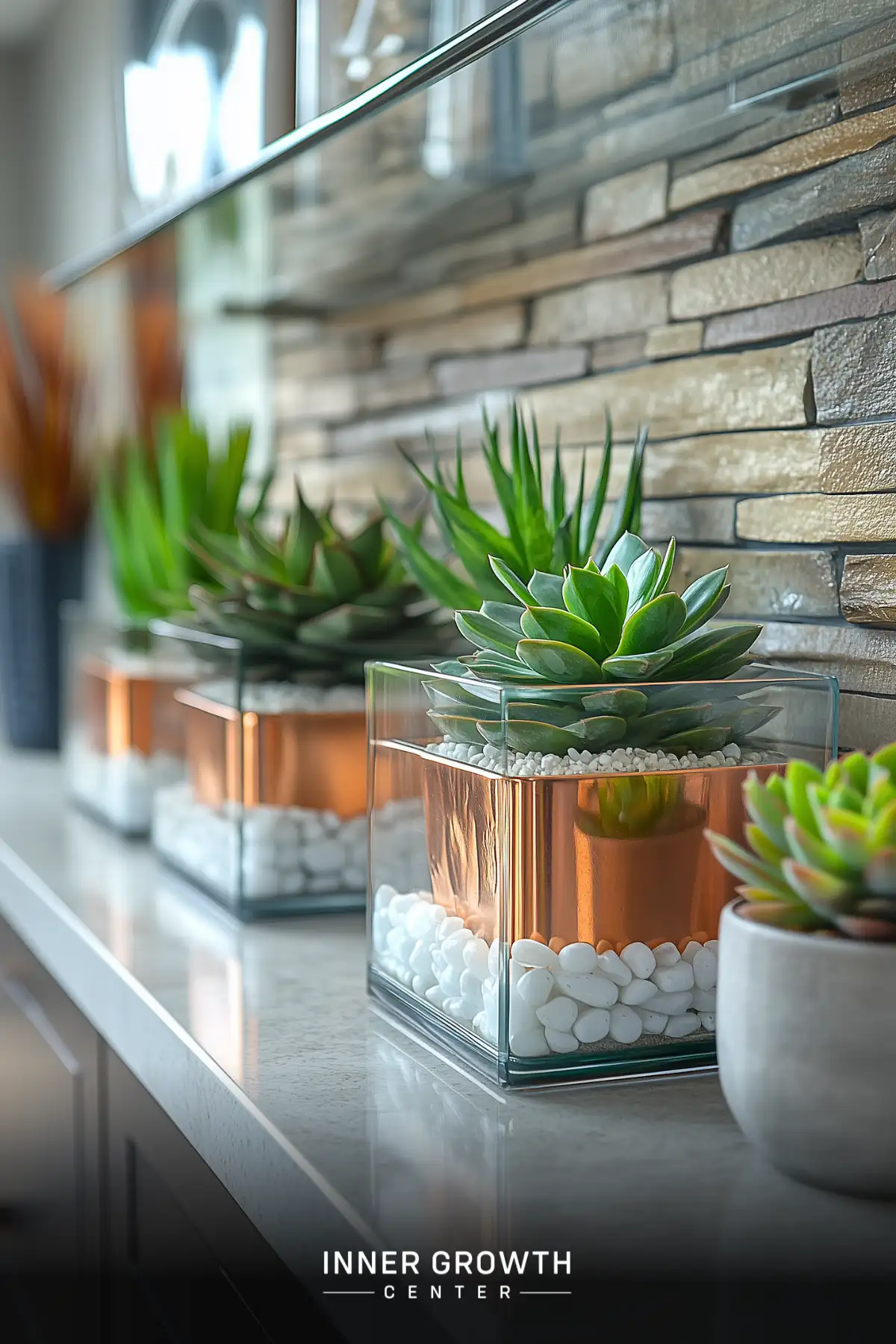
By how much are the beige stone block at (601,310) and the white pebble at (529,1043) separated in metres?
0.59

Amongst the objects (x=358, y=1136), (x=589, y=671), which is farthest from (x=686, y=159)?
(x=358, y=1136)

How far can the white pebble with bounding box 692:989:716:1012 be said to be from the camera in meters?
0.71

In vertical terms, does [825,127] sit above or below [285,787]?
above

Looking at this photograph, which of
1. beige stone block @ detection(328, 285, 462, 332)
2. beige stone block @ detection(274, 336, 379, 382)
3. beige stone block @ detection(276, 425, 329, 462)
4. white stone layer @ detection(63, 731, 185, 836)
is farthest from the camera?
beige stone block @ detection(276, 425, 329, 462)

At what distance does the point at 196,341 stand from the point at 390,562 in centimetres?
107

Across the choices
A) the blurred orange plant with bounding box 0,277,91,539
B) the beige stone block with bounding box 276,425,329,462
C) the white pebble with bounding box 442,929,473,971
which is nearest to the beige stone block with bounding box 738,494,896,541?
the white pebble with bounding box 442,929,473,971

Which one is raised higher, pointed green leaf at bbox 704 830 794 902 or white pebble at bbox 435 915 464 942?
pointed green leaf at bbox 704 830 794 902

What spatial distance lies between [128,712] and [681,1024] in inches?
33.0

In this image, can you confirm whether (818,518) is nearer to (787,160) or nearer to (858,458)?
(858,458)

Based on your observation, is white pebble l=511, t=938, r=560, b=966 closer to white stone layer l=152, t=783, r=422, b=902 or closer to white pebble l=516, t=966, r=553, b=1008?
white pebble l=516, t=966, r=553, b=1008

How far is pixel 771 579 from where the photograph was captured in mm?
953

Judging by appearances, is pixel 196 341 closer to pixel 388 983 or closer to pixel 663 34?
pixel 663 34

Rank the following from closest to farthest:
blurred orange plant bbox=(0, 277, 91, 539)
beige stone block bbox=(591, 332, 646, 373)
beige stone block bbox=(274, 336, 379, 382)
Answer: beige stone block bbox=(591, 332, 646, 373), beige stone block bbox=(274, 336, 379, 382), blurred orange plant bbox=(0, 277, 91, 539)

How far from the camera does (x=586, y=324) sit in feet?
3.89
